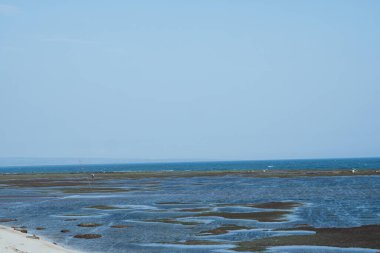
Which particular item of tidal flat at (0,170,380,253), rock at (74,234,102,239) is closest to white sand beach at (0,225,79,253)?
tidal flat at (0,170,380,253)

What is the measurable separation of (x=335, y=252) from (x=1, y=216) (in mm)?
34614

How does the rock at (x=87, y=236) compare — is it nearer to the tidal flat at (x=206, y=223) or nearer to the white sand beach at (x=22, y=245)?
the tidal flat at (x=206, y=223)

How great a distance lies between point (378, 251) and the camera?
2906cm

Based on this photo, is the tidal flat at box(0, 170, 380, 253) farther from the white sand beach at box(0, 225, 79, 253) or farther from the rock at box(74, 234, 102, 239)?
the white sand beach at box(0, 225, 79, 253)

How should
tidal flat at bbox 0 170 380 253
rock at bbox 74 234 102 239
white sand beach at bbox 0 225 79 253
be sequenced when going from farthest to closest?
Result: rock at bbox 74 234 102 239 → tidal flat at bbox 0 170 380 253 → white sand beach at bbox 0 225 79 253

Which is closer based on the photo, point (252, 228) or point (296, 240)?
point (296, 240)

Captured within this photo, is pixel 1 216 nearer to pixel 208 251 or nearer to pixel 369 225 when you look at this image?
pixel 208 251

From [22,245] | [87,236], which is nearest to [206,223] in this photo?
[87,236]

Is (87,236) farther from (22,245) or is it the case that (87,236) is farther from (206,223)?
(206,223)

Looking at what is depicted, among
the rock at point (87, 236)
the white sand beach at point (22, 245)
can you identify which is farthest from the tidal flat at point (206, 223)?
the white sand beach at point (22, 245)

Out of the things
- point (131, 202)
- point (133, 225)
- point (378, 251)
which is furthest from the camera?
point (131, 202)

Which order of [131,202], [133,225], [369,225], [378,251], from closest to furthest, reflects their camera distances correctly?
[378,251] → [369,225] → [133,225] → [131,202]

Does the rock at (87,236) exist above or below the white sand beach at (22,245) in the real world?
below

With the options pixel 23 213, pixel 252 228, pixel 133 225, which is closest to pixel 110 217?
pixel 133 225
